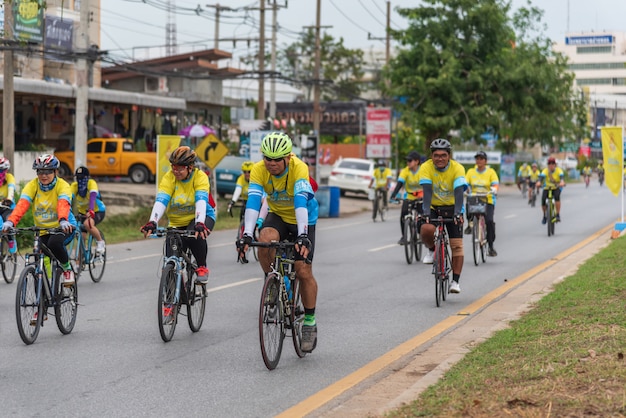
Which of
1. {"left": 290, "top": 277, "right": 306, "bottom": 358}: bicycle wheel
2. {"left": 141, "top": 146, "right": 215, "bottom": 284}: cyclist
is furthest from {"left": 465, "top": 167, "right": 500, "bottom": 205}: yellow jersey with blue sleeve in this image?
{"left": 290, "top": 277, "right": 306, "bottom": 358}: bicycle wheel

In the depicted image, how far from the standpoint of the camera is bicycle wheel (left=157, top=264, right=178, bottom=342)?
9.58 meters

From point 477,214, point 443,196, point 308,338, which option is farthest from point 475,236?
point 308,338

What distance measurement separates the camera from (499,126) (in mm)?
57125

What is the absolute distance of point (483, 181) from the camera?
18.1m

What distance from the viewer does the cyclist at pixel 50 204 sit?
10.3 metres

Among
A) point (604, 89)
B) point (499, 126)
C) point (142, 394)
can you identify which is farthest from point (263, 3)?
point (604, 89)

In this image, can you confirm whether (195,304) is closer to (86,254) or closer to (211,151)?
(86,254)

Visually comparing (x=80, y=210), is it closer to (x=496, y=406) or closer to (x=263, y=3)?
(x=496, y=406)

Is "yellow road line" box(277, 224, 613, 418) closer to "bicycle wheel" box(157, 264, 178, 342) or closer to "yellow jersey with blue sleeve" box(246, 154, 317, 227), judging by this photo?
"yellow jersey with blue sleeve" box(246, 154, 317, 227)

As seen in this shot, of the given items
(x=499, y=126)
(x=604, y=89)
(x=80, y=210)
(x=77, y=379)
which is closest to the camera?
(x=77, y=379)

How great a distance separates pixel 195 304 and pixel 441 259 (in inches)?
130

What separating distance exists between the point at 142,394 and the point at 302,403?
1161mm

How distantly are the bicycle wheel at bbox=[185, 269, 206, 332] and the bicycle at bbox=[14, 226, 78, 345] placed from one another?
3.85ft

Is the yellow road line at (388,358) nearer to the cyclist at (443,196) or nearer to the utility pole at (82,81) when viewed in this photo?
the cyclist at (443,196)
